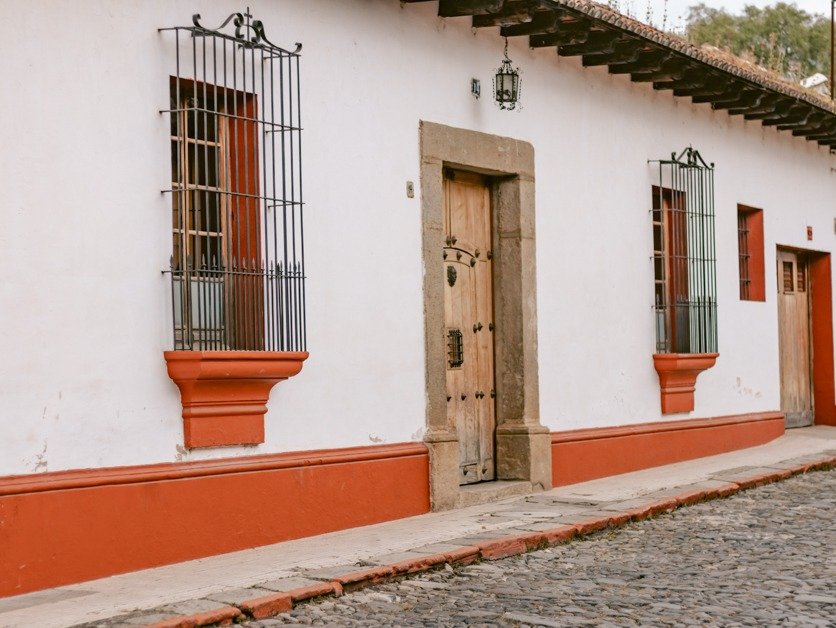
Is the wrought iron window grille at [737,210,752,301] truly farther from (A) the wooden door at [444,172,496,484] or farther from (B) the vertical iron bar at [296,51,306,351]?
(B) the vertical iron bar at [296,51,306,351]

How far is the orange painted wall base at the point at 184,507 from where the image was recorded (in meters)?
6.31

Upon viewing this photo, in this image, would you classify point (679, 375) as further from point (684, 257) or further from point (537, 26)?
point (537, 26)

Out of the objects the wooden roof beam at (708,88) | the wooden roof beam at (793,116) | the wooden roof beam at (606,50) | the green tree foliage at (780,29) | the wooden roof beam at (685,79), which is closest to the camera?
the wooden roof beam at (606,50)

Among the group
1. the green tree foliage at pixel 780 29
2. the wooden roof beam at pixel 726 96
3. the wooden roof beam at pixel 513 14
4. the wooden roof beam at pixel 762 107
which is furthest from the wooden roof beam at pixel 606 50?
the green tree foliage at pixel 780 29

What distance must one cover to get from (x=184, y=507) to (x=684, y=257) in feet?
22.7

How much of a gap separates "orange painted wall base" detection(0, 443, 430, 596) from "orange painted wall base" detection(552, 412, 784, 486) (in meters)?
2.12

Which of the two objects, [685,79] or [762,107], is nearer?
[685,79]

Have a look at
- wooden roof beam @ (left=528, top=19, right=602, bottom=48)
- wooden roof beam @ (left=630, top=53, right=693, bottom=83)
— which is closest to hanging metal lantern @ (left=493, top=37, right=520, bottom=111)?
wooden roof beam @ (left=528, top=19, right=602, bottom=48)

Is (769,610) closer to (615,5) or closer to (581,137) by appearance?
(581,137)

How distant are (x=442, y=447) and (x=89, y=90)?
3783 mm

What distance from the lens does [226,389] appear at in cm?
740

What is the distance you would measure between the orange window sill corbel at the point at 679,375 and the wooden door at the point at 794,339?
3.01 meters

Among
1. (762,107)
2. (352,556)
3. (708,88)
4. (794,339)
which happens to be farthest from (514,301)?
(794,339)

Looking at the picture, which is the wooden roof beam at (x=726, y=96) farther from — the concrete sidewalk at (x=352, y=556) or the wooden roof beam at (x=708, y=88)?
the concrete sidewalk at (x=352, y=556)
